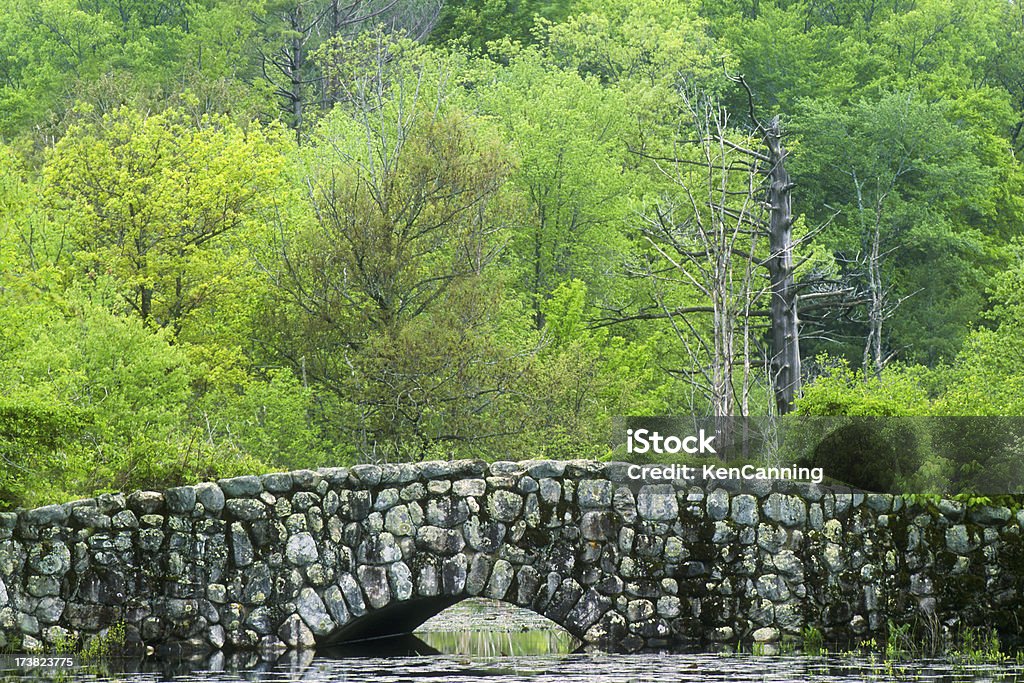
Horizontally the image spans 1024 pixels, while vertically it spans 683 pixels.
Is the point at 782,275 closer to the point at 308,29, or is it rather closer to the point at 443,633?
the point at 443,633

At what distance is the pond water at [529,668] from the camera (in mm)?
13984

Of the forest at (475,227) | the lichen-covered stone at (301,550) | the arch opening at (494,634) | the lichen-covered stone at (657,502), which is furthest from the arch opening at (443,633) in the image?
the forest at (475,227)

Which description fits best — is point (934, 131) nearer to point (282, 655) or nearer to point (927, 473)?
point (927, 473)

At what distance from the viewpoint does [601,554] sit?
17031 millimetres

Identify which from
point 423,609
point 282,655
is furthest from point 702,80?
point 282,655

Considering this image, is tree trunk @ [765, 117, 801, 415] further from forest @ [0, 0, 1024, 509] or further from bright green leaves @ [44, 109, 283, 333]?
bright green leaves @ [44, 109, 283, 333]

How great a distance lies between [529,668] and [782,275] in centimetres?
1258

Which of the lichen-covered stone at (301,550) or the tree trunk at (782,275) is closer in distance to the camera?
the lichen-covered stone at (301,550)

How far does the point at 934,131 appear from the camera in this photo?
46250mm

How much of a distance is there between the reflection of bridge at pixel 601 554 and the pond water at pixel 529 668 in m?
0.59

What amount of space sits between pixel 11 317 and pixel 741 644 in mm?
10568

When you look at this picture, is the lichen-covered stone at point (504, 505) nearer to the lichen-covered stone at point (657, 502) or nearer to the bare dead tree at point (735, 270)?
the lichen-covered stone at point (657, 502)

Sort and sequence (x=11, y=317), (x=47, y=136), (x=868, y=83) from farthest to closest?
1. (x=868, y=83)
2. (x=47, y=136)
3. (x=11, y=317)

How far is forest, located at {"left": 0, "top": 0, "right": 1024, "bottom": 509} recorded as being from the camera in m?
24.1
